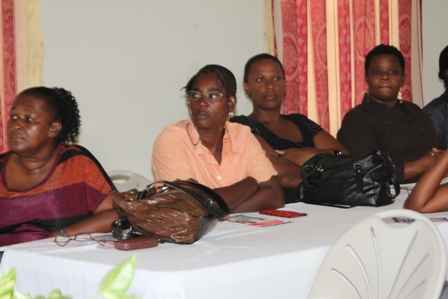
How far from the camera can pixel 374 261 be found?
6.20 ft

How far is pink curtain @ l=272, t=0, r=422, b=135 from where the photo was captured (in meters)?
4.87

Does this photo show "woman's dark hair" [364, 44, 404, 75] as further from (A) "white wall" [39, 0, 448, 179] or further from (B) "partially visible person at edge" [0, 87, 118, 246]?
(B) "partially visible person at edge" [0, 87, 118, 246]

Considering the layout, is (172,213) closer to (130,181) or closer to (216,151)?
(216,151)

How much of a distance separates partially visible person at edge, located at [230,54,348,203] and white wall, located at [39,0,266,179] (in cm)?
52

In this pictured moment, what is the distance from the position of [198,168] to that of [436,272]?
1771mm

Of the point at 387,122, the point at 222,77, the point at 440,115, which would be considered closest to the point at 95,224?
the point at 222,77

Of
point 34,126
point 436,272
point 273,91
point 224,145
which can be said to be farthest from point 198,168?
point 436,272

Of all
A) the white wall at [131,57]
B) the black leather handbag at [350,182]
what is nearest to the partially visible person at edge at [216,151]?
the black leather handbag at [350,182]

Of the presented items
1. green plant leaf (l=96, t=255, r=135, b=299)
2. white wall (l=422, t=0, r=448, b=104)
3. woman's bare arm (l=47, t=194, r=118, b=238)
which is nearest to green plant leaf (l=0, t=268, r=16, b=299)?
green plant leaf (l=96, t=255, r=135, b=299)

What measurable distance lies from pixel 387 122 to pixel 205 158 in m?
1.79

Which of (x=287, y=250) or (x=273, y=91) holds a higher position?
(x=273, y=91)

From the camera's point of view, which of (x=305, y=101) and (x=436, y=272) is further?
(x=305, y=101)

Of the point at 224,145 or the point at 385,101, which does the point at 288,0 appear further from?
the point at 224,145

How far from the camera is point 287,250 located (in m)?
2.00
